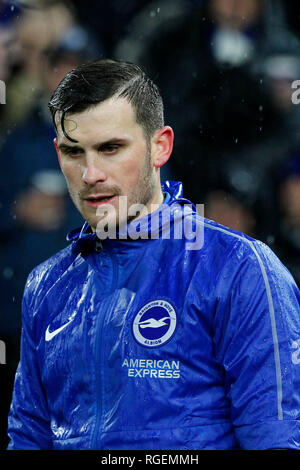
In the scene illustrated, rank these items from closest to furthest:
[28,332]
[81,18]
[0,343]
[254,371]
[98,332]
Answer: [254,371]
[98,332]
[28,332]
[0,343]
[81,18]

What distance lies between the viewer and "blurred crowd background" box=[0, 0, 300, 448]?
11.6 ft

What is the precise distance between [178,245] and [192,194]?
1734mm

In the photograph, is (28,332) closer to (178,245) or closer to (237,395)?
(178,245)

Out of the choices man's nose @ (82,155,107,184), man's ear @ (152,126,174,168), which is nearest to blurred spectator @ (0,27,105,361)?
man's ear @ (152,126,174,168)

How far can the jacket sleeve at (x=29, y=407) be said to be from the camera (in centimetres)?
201

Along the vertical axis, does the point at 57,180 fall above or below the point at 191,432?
above

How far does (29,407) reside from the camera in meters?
2.02

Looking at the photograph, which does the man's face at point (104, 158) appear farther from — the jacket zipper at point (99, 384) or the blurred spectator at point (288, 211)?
the blurred spectator at point (288, 211)

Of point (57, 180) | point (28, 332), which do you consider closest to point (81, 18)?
point (57, 180)

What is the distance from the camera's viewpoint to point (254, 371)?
67.0 inches

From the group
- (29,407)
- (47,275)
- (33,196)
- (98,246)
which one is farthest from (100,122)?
(33,196)

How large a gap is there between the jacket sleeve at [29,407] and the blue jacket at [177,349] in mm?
68

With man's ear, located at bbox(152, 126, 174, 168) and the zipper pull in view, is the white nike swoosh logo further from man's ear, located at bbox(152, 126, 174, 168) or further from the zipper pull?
man's ear, located at bbox(152, 126, 174, 168)

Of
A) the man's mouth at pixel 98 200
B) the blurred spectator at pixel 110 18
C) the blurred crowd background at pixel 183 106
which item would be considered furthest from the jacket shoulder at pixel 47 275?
the blurred spectator at pixel 110 18
